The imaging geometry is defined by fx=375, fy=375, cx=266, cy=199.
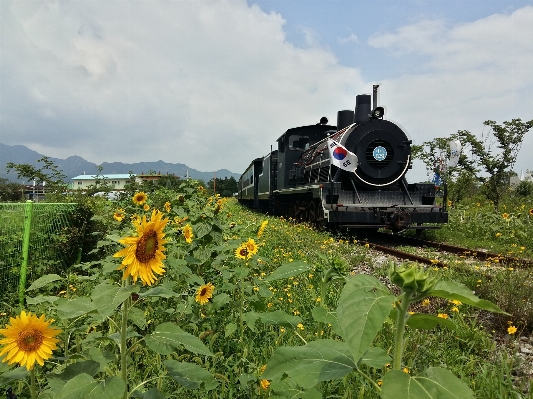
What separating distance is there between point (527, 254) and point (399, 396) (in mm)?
7452

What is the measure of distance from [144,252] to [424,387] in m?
1.00

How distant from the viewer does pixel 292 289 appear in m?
3.96

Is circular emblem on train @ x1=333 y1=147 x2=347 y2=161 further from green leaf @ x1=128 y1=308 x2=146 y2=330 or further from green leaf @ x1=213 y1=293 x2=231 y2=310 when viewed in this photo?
green leaf @ x1=128 y1=308 x2=146 y2=330

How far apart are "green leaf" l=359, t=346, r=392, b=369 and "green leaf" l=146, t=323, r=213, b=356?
487 mm

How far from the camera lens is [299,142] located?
12.5 metres

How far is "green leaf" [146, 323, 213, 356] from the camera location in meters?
1.20

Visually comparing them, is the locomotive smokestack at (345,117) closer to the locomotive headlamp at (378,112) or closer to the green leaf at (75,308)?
the locomotive headlamp at (378,112)

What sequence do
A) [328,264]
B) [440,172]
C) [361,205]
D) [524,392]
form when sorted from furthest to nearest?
[440,172]
[361,205]
[524,392]
[328,264]

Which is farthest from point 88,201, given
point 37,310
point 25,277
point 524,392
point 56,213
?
point 524,392

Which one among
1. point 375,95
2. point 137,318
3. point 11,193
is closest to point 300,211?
point 375,95

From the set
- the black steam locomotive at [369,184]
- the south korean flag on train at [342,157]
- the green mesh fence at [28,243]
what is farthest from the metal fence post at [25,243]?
the south korean flag on train at [342,157]

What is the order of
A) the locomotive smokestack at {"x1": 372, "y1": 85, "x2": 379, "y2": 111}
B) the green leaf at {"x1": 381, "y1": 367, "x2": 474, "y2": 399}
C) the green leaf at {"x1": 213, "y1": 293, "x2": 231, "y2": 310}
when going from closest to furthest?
1. the green leaf at {"x1": 381, "y1": 367, "x2": 474, "y2": 399}
2. the green leaf at {"x1": 213, "y1": 293, "x2": 231, "y2": 310}
3. the locomotive smokestack at {"x1": 372, "y1": 85, "x2": 379, "y2": 111}

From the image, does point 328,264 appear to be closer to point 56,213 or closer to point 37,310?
point 37,310

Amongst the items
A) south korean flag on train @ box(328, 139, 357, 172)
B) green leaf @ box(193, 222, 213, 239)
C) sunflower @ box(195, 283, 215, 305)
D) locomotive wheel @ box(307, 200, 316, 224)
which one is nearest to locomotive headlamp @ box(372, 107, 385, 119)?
south korean flag on train @ box(328, 139, 357, 172)
